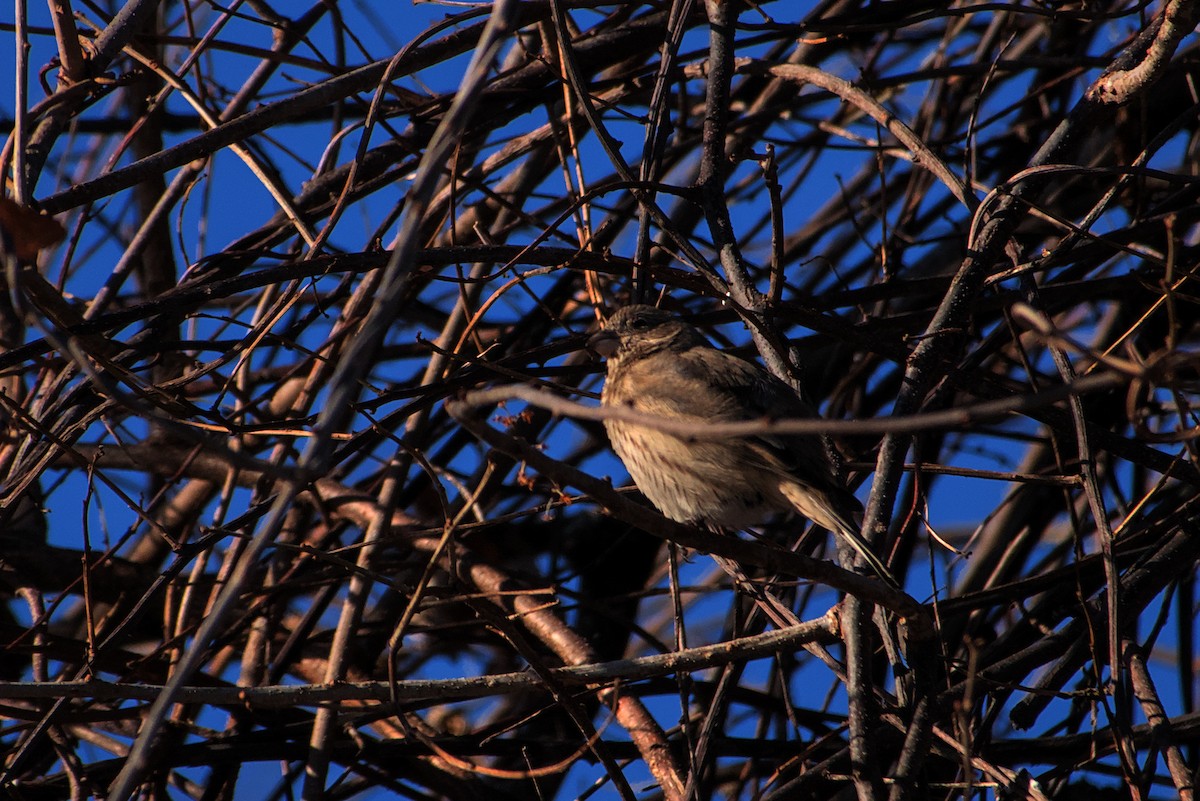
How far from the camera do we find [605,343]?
4.30 meters

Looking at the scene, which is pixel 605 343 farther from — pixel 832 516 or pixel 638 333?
pixel 832 516

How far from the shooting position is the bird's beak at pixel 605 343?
13.9 ft

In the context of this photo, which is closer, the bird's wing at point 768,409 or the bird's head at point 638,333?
the bird's wing at point 768,409

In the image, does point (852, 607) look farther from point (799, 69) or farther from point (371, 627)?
point (371, 627)

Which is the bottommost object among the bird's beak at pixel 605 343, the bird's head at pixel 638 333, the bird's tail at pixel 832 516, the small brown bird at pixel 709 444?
the bird's tail at pixel 832 516

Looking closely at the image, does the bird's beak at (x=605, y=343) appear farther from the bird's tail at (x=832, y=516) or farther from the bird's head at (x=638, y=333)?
the bird's tail at (x=832, y=516)

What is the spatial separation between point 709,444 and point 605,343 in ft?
1.89

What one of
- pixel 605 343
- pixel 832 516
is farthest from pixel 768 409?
pixel 605 343

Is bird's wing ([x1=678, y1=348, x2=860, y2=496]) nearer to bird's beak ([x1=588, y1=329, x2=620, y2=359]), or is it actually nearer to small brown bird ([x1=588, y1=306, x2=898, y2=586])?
small brown bird ([x1=588, y1=306, x2=898, y2=586])

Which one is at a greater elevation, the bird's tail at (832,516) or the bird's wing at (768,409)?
the bird's wing at (768,409)

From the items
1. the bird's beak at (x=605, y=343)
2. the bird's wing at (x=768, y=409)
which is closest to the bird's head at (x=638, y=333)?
the bird's beak at (x=605, y=343)

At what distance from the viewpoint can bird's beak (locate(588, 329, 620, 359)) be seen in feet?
13.9

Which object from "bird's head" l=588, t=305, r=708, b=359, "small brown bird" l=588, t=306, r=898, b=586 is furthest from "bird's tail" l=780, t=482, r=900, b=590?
"bird's head" l=588, t=305, r=708, b=359

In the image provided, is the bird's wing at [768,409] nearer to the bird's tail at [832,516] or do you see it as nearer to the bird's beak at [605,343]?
the bird's tail at [832,516]
